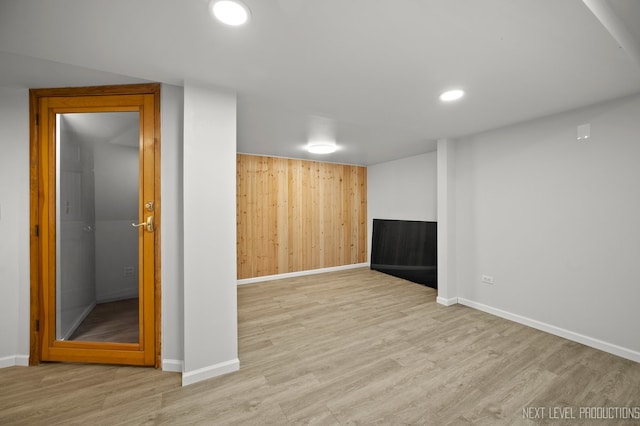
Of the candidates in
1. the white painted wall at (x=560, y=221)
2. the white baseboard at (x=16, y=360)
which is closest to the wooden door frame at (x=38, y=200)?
the white baseboard at (x=16, y=360)

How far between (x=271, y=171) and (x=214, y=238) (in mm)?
2869

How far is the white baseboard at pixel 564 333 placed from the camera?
2.06m

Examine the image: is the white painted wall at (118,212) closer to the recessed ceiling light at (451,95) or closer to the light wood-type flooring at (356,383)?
the light wood-type flooring at (356,383)

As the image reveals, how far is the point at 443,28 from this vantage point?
4.13 feet

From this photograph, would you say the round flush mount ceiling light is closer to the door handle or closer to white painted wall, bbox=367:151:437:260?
white painted wall, bbox=367:151:437:260

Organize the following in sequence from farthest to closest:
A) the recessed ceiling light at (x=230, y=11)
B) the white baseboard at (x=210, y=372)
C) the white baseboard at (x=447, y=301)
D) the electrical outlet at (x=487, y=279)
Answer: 1. the white baseboard at (x=447, y=301)
2. the electrical outlet at (x=487, y=279)
3. the white baseboard at (x=210, y=372)
4. the recessed ceiling light at (x=230, y=11)

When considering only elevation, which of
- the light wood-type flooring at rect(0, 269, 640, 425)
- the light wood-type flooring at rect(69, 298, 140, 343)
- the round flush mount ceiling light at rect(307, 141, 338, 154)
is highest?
the round flush mount ceiling light at rect(307, 141, 338, 154)

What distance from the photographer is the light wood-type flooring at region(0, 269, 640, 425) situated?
58.6 inches

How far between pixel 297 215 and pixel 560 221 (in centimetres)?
368

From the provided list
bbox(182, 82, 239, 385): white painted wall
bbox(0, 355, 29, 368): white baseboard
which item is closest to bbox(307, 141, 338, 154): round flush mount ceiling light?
bbox(182, 82, 239, 385): white painted wall

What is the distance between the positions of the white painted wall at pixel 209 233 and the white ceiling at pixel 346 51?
275 mm

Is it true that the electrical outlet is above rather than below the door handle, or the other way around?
below

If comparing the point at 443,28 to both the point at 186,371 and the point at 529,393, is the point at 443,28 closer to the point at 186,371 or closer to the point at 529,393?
the point at 529,393

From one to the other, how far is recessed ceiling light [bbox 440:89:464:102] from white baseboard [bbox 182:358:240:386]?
2708 millimetres
